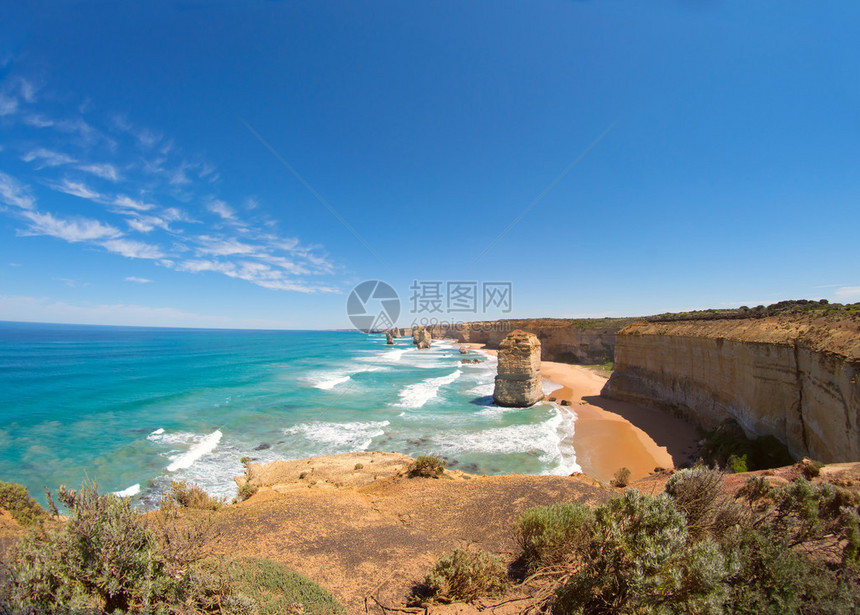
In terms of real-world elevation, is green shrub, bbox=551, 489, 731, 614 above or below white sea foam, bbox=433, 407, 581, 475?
above

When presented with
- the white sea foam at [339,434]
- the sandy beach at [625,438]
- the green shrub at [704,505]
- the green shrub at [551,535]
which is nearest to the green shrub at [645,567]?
the green shrub at [704,505]

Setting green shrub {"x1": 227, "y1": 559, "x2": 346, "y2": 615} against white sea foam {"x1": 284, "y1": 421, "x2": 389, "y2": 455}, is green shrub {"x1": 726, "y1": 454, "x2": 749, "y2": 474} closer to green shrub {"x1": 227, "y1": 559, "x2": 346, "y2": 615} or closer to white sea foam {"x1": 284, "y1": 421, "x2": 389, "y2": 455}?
green shrub {"x1": 227, "y1": 559, "x2": 346, "y2": 615}

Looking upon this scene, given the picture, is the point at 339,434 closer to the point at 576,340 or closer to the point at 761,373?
the point at 761,373

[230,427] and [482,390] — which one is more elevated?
[482,390]

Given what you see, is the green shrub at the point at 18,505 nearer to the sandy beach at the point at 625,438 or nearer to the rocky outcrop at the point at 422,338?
the sandy beach at the point at 625,438

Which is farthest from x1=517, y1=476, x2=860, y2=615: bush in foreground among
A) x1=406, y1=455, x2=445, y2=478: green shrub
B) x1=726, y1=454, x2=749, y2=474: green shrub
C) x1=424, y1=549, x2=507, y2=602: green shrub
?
x1=726, y1=454, x2=749, y2=474: green shrub

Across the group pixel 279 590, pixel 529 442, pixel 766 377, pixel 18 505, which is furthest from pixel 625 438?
pixel 18 505

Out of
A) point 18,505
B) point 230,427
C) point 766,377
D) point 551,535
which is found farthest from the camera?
point 230,427

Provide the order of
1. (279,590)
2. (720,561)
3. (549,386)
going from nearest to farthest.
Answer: (720,561) < (279,590) < (549,386)
